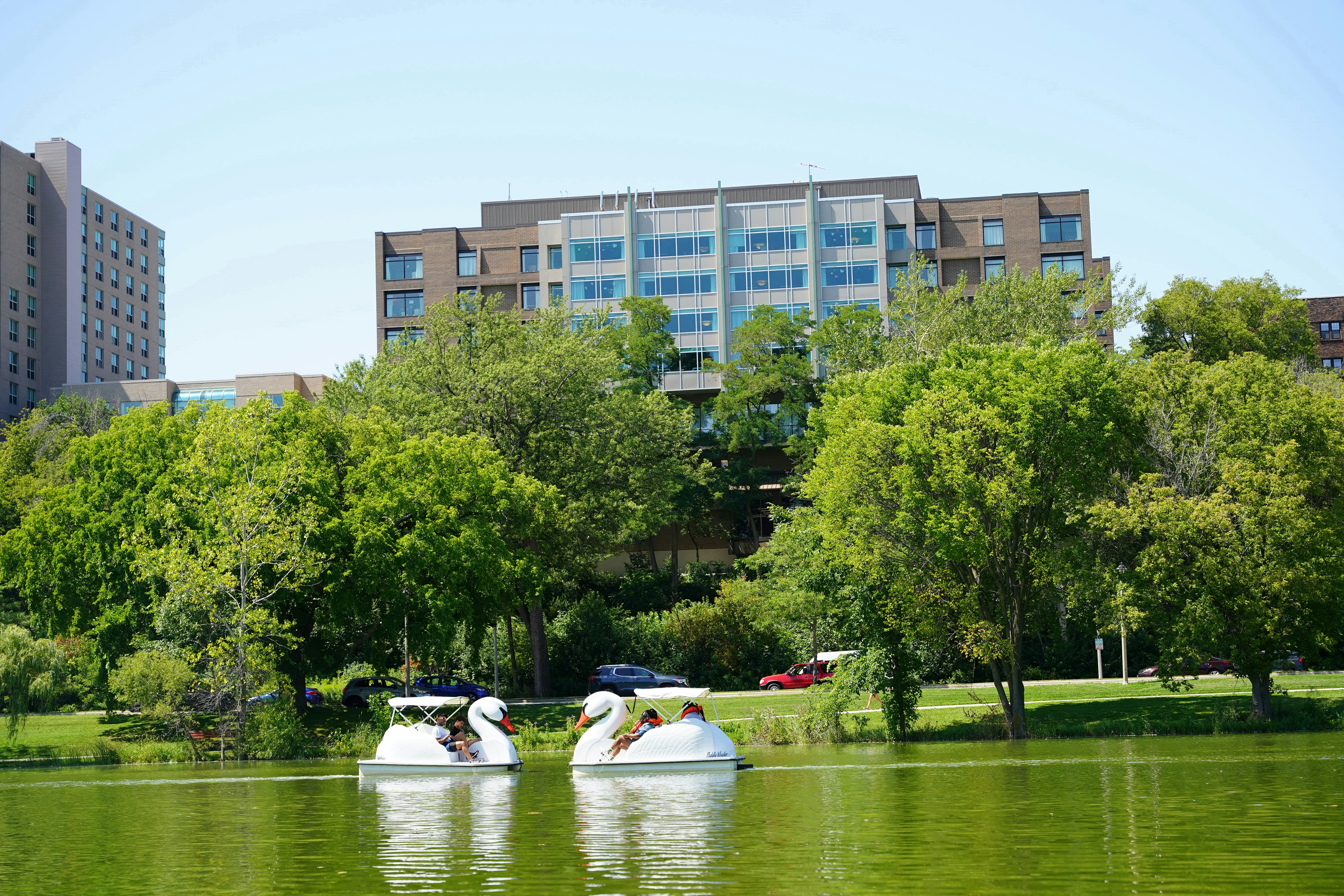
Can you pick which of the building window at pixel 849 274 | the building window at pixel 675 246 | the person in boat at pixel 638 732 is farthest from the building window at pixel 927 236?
the person in boat at pixel 638 732

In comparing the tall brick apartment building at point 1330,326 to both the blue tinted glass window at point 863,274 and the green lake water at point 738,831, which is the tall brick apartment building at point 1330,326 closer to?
the blue tinted glass window at point 863,274

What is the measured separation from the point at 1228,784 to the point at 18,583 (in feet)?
160

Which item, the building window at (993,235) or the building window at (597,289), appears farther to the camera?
the building window at (993,235)

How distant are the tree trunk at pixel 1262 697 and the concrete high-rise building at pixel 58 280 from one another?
377 feet

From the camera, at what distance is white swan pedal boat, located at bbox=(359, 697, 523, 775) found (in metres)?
37.8

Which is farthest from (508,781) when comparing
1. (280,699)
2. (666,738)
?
(280,699)

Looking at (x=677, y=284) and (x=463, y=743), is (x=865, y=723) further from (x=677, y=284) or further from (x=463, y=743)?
(x=677, y=284)

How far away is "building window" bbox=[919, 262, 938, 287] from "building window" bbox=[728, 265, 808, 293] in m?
10.6

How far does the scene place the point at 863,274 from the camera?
107 meters

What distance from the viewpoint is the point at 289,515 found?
52281 millimetres

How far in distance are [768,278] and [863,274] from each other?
7.96 metres

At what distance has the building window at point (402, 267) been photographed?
120500 millimetres

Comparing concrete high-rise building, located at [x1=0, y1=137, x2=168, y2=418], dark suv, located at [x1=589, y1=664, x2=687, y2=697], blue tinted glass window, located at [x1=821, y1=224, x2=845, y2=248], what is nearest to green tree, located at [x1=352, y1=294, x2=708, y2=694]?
dark suv, located at [x1=589, y1=664, x2=687, y2=697]

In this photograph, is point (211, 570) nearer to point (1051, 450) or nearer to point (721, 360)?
point (1051, 450)
